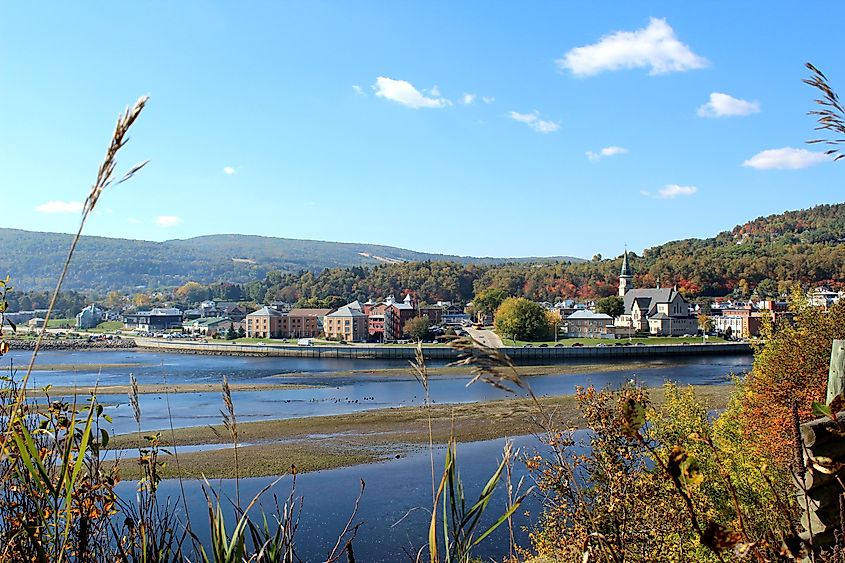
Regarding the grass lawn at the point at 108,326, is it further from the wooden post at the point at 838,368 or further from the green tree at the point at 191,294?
the wooden post at the point at 838,368

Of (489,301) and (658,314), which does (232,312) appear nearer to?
(489,301)

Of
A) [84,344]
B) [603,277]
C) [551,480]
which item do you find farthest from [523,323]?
[551,480]

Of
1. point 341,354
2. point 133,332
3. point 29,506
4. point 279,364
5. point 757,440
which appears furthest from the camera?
point 133,332

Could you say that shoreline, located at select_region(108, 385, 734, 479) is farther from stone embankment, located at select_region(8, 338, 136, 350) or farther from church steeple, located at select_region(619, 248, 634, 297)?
church steeple, located at select_region(619, 248, 634, 297)

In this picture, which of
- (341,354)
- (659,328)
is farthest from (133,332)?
(659,328)

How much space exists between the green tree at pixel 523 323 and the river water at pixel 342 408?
1387 cm

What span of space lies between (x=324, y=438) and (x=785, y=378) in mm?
17061

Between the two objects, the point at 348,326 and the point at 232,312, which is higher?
the point at 232,312

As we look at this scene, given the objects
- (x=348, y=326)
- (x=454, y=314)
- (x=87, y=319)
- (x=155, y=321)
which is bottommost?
(x=155, y=321)

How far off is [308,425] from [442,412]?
5732 mm

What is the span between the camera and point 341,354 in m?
74.0

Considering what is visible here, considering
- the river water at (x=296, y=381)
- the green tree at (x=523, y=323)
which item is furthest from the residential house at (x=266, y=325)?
the green tree at (x=523, y=323)

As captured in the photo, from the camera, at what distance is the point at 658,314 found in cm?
8725

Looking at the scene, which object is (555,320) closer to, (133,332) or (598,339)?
(598,339)
